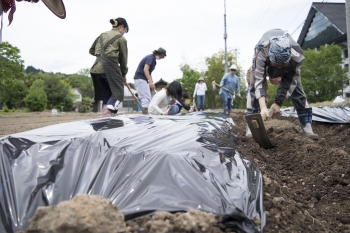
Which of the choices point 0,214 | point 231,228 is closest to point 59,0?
point 0,214

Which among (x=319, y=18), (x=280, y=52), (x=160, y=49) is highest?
(x=319, y=18)

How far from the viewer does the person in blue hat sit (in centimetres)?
321

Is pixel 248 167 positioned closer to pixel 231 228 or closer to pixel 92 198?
pixel 231 228

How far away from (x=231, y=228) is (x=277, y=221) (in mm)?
300

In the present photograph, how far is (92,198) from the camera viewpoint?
117 centimetres

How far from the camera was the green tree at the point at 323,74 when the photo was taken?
24.0m

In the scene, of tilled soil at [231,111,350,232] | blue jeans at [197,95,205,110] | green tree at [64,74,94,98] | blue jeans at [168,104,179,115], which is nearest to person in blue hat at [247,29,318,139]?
tilled soil at [231,111,350,232]

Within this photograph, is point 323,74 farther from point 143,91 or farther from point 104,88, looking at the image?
point 104,88

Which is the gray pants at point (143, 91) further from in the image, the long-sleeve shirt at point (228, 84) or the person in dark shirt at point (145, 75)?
the long-sleeve shirt at point (228, 84)

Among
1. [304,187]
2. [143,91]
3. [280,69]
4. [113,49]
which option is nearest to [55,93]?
[143,91]

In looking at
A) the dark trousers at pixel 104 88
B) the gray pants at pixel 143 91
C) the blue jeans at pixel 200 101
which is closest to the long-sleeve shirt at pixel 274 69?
the dark trousers at pixel 104 88

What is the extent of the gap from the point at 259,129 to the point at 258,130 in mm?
28

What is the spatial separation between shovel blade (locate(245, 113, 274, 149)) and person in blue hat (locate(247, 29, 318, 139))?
0.28 ft

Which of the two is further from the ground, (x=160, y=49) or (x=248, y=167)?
(x=160, y=49)
